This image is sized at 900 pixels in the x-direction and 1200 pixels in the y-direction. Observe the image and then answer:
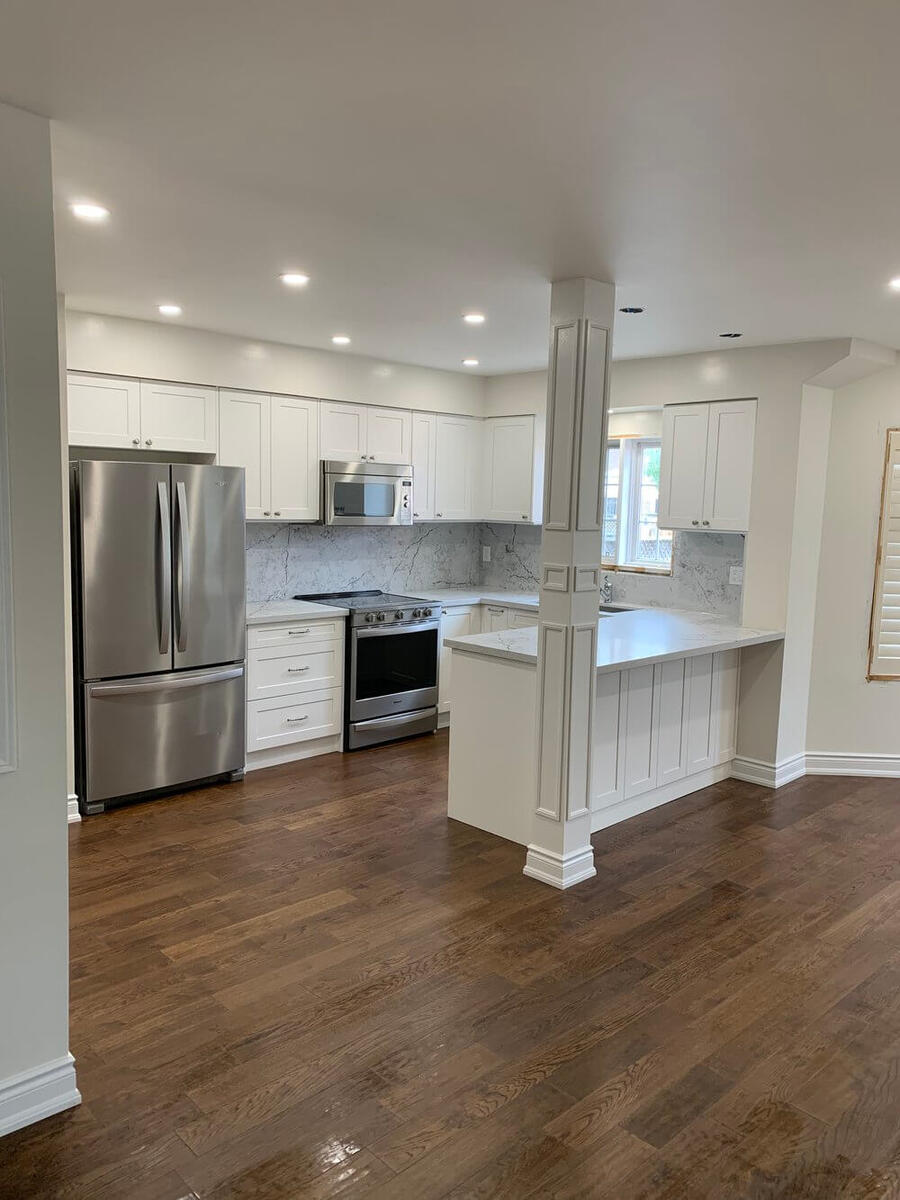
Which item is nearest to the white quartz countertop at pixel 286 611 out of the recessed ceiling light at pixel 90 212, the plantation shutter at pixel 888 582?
the recessed ceiling light at pixel 90 212

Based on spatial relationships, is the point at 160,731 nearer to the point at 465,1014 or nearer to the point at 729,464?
the point at 465,1014

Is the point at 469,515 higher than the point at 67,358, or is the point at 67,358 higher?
the point at 67,358

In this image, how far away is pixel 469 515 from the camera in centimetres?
655

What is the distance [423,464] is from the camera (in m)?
6.17

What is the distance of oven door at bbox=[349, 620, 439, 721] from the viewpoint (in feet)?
18.0

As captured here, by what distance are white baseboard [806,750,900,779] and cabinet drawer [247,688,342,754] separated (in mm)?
2928

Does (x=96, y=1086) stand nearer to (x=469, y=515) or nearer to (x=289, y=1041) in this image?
(x=289, y=1041)

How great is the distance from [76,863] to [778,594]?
12.7 feet

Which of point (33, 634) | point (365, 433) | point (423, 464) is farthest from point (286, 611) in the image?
point (33, 634)

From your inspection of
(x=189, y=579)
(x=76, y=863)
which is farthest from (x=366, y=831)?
(x=189, y=579)

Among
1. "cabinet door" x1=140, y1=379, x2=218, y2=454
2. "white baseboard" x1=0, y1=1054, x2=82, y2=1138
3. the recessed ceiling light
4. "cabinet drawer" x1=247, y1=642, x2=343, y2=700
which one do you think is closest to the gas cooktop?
"cabinet drawer" x1=247, y1=642, x2=343, y2=700

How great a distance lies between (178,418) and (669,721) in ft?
10.3

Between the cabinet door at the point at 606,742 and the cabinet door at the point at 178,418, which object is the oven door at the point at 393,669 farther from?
the cabinet door at the point at 606,742

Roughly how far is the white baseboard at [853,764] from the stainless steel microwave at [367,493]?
9.92 ft
